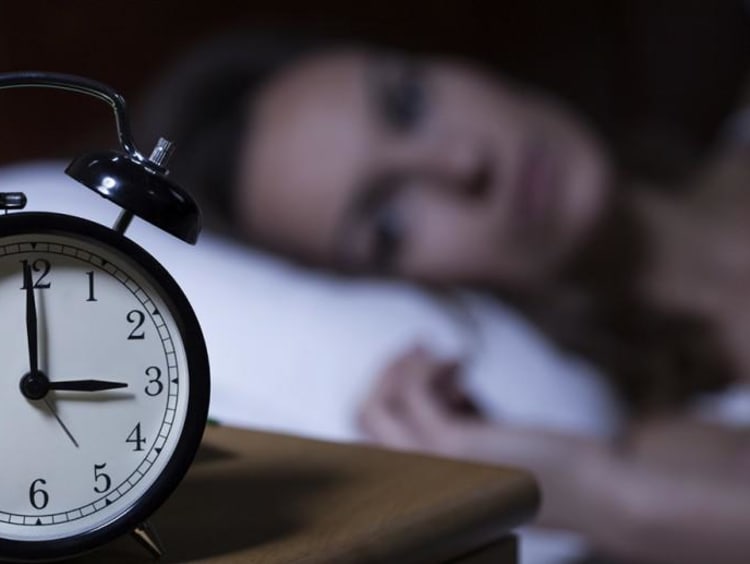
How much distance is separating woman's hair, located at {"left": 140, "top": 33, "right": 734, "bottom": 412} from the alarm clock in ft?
3.66

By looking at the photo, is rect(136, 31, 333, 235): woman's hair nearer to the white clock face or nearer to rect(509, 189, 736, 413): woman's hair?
rect(509, 189, 736, 413): woman's hair

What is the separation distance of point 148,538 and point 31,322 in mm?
106

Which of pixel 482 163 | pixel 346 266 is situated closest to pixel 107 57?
pixel 346 266

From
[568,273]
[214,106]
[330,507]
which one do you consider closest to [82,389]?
[330,507]

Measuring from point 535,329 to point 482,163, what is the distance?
0.26 meters

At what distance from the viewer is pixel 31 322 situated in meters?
0.45

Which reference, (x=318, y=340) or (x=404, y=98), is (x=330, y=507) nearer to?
(x=318, y=340)

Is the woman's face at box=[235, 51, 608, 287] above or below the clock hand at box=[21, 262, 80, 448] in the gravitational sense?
above

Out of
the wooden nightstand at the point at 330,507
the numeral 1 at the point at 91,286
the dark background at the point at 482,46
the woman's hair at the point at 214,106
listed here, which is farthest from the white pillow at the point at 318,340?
the numeral 1 at the point at 91,286

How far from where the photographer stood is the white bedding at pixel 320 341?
1.23 m

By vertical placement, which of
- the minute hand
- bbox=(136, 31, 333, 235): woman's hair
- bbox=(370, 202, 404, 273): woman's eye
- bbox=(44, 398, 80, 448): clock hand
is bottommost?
bbox=(44, 398, 80, 448): clock hand

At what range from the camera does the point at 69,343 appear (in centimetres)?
46

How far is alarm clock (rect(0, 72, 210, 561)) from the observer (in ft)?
1.48

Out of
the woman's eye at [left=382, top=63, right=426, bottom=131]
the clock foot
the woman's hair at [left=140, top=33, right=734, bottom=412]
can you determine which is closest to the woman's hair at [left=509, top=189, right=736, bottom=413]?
the woman's hair at [left=140, top=33, right=734, bottom=412]
